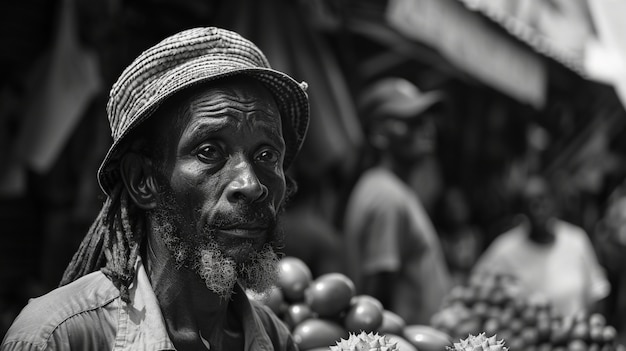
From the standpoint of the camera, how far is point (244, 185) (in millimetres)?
2131

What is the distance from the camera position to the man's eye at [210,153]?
216cm

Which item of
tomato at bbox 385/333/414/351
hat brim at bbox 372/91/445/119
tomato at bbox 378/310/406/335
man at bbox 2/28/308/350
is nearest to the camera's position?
man at bbox 2/28/308/350

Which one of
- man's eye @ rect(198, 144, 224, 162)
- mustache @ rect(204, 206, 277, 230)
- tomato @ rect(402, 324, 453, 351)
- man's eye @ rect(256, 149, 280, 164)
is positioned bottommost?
tomato @ rect(402, 324, 453, 351)

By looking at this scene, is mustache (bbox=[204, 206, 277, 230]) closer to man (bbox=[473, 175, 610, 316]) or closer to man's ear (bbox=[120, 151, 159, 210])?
man's ear (bbox=[120, 151, 159, 210])

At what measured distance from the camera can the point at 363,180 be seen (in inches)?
240

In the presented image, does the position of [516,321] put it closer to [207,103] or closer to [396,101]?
[207,103]

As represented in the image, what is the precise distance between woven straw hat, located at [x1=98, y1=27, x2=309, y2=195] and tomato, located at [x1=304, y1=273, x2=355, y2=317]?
1157 millimetres

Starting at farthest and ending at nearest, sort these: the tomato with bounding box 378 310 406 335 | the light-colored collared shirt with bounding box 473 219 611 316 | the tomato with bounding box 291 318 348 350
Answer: the light-colored collared shirt with bounding box 473 219 611 316 → the tomato with bounding box 378 310 406 335 → the tomato with bounding box 291 318 348 350

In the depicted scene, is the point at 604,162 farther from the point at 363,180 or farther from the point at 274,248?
the point at 274,248

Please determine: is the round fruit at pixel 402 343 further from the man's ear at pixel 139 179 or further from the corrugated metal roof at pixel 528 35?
the corrugated metal roof at pixel 528 35

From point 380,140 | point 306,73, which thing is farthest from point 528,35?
point 306,73

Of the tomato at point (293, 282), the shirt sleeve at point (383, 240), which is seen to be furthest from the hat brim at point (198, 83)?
the shirt sleeve at point (383, 240)

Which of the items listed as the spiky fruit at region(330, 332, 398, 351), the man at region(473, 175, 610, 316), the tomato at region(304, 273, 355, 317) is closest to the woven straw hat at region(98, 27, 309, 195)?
the spiky fruit at region(330, 332, 398, 351)

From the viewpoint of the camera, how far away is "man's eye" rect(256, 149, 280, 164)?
2244 mm
